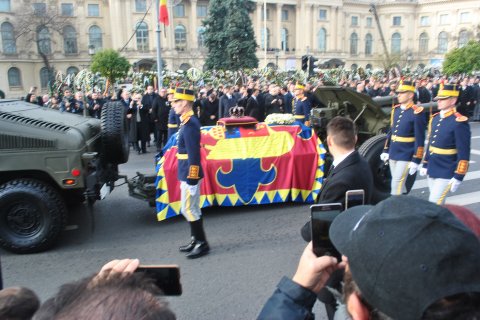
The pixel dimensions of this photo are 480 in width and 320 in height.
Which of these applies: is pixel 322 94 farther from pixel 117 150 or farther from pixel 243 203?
pixel 117 150

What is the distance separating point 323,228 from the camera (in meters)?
1.69

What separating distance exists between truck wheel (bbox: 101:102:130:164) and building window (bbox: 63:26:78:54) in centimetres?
6272

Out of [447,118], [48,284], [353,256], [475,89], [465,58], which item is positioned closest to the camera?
[353,256]

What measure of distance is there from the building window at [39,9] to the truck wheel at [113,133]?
51847 mm

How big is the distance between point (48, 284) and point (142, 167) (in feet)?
18.4

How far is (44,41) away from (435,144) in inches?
2383

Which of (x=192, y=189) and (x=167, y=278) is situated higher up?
(x=167, y=278)

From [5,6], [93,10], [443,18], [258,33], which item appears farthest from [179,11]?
[443,18]

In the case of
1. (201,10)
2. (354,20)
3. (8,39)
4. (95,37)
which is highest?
(354,20)

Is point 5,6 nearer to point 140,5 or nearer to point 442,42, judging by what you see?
point 140,5

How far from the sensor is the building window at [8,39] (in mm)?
55750

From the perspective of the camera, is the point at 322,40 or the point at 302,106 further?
the point at 322,40

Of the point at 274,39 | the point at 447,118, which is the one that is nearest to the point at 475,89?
the point at 447,118

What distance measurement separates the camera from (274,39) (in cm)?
7631
